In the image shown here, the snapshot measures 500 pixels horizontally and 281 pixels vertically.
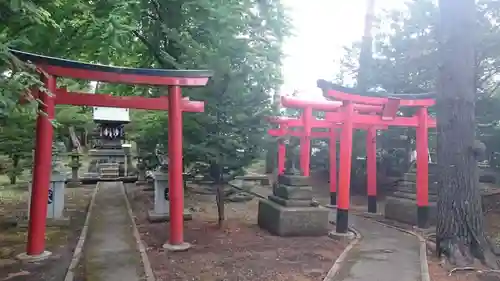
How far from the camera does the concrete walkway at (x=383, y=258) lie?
6.50 metres

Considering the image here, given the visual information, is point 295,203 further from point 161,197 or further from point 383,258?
point 161,197

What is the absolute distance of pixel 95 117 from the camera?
23.7 m

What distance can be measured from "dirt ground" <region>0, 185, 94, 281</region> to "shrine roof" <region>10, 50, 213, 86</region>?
3.24 m

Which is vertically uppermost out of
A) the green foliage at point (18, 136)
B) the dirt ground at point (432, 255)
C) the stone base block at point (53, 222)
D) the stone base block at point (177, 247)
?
the green foliage at point (18, 136)

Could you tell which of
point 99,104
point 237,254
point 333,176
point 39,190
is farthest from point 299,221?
point 333,176

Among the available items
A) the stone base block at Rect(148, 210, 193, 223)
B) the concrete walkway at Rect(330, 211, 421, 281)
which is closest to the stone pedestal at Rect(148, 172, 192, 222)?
the stone base block at Rect(148, 210, 193, 223)

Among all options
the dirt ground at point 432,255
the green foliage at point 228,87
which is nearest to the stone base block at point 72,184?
the dirt ground at point 432,255

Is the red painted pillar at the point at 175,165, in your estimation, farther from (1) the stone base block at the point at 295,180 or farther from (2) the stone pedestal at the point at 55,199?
(2) the stone pedestal at the point at 55,199

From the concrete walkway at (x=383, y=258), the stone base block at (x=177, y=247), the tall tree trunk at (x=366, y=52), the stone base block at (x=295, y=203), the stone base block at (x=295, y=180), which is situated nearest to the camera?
the concrete walkway at (x=383, y=258)

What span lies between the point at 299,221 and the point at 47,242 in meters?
5.18

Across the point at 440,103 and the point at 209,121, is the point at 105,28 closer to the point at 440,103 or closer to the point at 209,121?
the point at 209,121

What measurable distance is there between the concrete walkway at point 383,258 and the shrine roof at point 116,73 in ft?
14.3

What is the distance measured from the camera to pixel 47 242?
8625mm

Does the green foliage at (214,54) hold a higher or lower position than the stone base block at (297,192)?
higher
